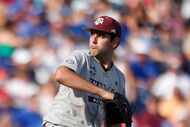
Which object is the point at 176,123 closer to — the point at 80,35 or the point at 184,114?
the point at 184,114

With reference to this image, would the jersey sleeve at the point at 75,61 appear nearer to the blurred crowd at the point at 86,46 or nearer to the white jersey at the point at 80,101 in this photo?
the white jersey at the point at 80,101

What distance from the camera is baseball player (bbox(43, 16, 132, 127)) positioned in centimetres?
548

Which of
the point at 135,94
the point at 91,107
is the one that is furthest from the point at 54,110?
the point at 135,94

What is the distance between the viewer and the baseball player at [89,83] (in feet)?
18.0

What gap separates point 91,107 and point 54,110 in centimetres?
30

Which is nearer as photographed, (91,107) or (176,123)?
(91,107)

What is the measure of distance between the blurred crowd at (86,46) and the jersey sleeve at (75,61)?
148 inches

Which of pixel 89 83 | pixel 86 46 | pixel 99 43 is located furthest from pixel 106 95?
pixel 86 46

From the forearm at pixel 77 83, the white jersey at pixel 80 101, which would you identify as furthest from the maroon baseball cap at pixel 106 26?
the forearm at pixel 77 83

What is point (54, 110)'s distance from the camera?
5.53 m

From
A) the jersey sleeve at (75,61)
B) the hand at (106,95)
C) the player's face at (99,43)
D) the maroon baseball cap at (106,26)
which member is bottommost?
the hand at (106,95)

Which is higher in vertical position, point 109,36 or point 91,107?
point 109,36

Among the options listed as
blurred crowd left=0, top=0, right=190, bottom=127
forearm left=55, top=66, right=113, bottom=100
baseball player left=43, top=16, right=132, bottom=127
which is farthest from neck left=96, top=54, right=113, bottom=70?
blurred crowd left=0, top=0, right=190, bottom=127

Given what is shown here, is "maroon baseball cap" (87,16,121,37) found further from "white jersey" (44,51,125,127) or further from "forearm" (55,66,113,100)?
"forearm" (55,66,113,100)
